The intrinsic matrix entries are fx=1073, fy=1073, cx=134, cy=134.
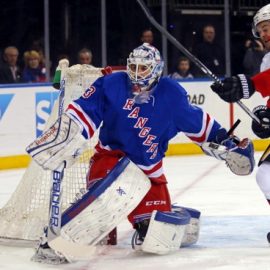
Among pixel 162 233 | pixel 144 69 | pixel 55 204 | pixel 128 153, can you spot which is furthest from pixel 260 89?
pixel 55 204

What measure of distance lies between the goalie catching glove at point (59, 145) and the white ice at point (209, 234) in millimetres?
412

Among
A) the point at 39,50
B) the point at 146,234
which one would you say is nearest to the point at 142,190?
the point at 146,234

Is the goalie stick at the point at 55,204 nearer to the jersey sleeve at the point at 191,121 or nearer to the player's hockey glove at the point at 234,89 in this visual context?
the jersey sleeve at the point at 191,121

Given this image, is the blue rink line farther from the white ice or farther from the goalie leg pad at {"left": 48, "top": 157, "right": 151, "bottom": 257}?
the goalie leg pad at {"left": 48, "top": 157, "right": 151, "bottom": 257}

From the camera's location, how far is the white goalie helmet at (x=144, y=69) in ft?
14.4

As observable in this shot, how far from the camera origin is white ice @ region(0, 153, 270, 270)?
13.9 ft

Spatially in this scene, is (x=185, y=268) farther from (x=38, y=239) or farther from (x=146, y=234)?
(x=38, y=239)

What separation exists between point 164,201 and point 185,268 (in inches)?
17.1

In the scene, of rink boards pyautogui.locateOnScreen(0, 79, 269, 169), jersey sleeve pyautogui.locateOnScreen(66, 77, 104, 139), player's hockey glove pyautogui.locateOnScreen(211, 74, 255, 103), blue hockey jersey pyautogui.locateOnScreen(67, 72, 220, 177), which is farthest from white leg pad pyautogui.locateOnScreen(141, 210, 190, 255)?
rink boards pyautogui.locateOnScreen(0, 79, 269, 169)

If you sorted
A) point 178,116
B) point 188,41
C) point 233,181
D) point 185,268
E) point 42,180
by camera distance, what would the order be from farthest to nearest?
point 188,41, point 233,181, point 42,180, point 178,116, point 185,268

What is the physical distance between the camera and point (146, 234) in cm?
440

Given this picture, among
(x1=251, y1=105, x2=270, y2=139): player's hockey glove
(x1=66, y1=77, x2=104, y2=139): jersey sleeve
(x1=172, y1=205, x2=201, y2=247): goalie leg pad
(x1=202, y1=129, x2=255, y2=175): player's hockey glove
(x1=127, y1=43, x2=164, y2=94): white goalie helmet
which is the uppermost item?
(x1=127, y1=43, x2=164, y2=94): white goalie helmet

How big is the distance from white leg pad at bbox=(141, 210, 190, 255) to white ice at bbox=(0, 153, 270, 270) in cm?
4

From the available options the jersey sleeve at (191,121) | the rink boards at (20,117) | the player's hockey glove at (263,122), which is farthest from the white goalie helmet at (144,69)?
the rink boards at (20,117)
